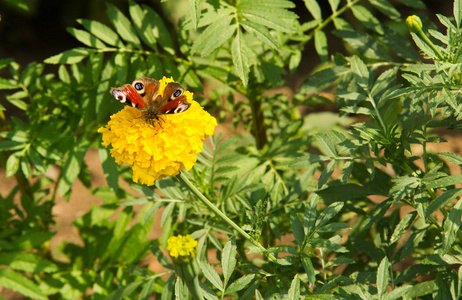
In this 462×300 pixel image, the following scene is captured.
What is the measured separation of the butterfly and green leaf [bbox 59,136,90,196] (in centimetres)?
60

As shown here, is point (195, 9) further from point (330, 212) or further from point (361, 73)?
point (330, 212)

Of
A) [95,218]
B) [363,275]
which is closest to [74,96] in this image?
[95,218]

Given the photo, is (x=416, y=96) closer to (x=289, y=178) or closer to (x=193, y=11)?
(x=193, y=11)

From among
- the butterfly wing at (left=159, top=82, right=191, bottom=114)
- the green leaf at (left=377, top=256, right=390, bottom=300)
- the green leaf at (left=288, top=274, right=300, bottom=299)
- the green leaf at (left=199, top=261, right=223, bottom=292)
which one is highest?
the butterfly wing at (left=159, top=82, right=191, bottom=114)

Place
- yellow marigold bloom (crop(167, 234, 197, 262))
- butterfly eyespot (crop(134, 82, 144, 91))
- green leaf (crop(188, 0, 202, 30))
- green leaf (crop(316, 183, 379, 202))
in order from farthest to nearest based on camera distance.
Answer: green leaf (crop(316, 183, 379, 202)) → green leaf (crop(188, 0, 202, 30)) → butterfly eyespot (crop(134, 82, 144, 91)) → yellow marigold bloom (crop(167, 234, 197, 262))

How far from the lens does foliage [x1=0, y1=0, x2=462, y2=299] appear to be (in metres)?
1.18

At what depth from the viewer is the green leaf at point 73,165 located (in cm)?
158

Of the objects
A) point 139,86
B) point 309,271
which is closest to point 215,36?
point 139,86

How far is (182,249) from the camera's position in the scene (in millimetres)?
1008

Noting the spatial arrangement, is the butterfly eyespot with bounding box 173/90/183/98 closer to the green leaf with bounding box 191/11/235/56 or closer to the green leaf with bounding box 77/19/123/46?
the green leaf with bounding box 191/11/235/56

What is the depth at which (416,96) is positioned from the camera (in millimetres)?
1176

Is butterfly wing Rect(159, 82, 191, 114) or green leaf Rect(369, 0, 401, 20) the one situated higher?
butterfly wing Rect(159, 82, 191, 114)

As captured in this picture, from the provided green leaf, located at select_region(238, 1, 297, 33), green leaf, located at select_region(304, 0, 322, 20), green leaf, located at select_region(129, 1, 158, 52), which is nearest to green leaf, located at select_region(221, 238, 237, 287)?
green leaf, located at select_region(238, 1, 297, 33)

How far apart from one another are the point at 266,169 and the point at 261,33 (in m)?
0.62
